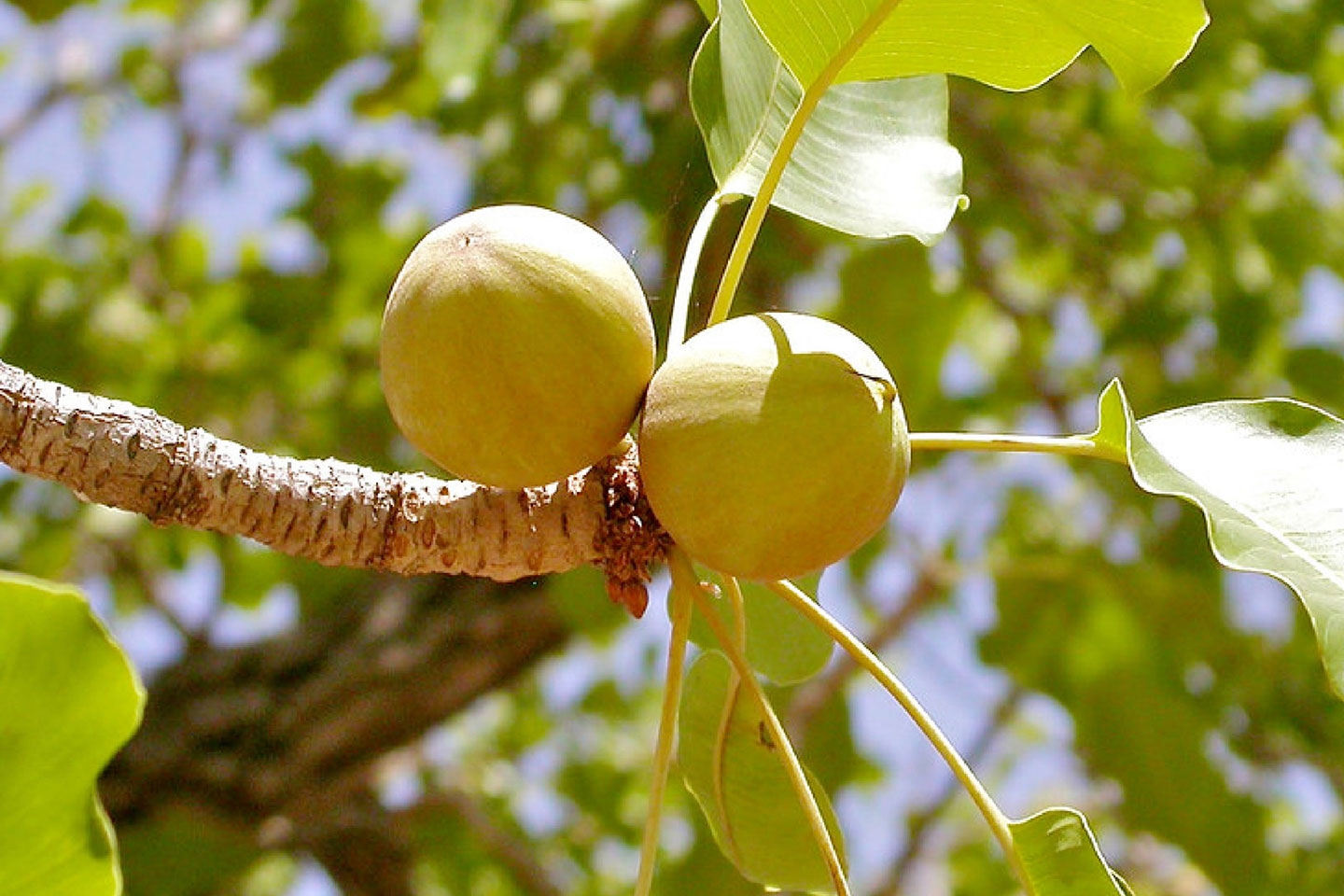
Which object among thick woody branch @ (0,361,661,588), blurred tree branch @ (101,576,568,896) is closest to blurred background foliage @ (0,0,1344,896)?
blurred tree branch @ (101,576,568,896)

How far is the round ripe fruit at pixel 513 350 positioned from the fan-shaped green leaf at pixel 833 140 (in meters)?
0.31

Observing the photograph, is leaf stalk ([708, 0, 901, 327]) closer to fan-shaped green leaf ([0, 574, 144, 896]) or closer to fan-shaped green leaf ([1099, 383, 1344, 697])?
fan-shaped green leaf ([1099, 383, 1344, 697])

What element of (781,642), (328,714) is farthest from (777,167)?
(328,714)

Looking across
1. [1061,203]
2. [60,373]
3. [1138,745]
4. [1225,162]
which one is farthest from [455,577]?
[1225,162]

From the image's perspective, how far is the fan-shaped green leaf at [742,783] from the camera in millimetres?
1360

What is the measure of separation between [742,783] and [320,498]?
0.52 metres

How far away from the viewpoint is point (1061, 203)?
3.60m

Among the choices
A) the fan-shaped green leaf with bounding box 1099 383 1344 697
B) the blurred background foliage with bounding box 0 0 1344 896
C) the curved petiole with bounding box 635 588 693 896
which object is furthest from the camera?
the blurred background foliage with bounding box 0 0 1344 896

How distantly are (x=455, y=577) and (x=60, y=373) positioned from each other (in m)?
0.97

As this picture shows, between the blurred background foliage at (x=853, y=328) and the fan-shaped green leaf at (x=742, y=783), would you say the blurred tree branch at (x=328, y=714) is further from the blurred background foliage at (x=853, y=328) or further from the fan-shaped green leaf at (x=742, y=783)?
Result: the fan-shaped green leaf at (x=742, y=783)

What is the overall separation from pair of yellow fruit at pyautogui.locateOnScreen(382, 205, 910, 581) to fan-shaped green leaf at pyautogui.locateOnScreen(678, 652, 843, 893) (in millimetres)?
353

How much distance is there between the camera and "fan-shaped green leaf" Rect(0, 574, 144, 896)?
2.69 ft

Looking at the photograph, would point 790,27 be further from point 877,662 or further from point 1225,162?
point 1225,162

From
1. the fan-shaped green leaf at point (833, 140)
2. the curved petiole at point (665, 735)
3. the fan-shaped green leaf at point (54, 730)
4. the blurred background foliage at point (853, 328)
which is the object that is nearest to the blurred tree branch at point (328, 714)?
the blurred background foliage at point (853, 328)
